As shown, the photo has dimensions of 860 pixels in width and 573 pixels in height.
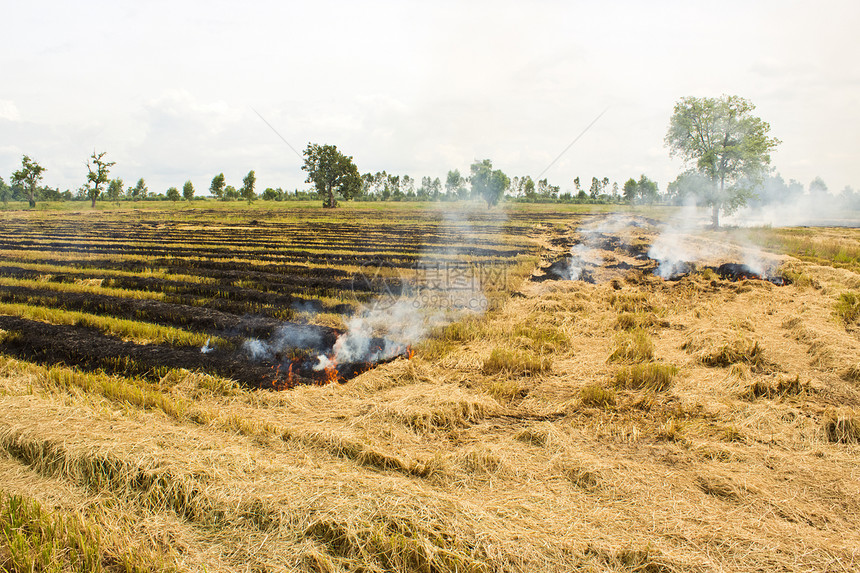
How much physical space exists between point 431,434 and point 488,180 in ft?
221

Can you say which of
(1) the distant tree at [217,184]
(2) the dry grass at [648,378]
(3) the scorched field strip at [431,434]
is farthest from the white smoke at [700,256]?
(1) the distant tree at [217,184]

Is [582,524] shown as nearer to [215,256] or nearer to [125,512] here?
[125,512]

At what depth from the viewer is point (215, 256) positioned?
59.2 feet

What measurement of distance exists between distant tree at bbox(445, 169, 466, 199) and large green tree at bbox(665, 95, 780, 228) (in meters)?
74.5

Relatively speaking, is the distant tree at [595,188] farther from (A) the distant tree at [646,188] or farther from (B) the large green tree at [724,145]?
(B) the large green tree at [724,145]

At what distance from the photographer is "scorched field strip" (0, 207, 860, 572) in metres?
2.91

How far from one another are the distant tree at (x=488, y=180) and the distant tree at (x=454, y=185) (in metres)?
31.9

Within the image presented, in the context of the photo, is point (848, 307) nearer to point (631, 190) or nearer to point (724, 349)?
point (724, 349)

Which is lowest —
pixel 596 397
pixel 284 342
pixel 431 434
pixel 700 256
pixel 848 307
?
pixel 431 434

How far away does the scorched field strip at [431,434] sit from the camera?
2.91 m

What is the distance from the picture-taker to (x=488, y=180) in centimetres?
6844

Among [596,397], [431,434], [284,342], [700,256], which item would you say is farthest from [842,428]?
[700,256]

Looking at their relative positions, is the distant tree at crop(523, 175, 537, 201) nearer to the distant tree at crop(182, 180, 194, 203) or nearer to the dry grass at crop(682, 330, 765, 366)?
the distant tree at crop(182, 180, 194, 203)

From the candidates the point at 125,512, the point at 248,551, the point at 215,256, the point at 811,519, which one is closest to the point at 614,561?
the point at 811,519
